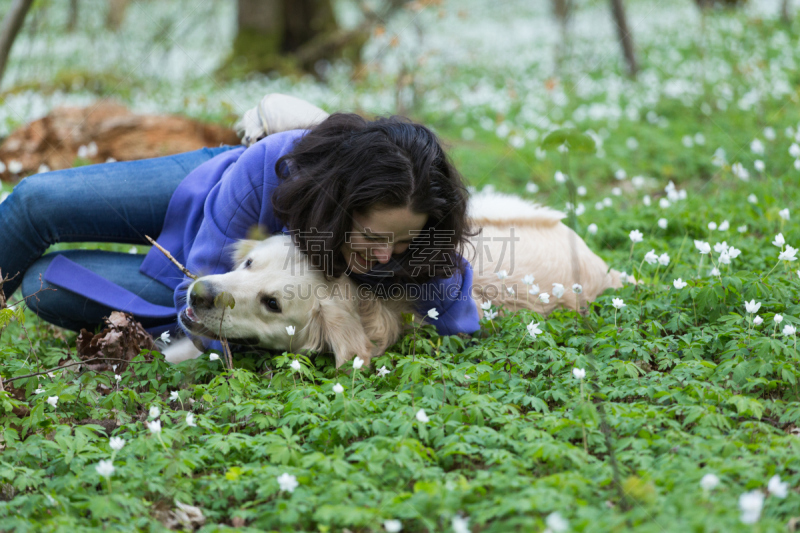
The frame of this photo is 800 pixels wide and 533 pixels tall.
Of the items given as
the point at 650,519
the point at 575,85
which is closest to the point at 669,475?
the point at 650,519

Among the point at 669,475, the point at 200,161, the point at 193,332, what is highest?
the point at 200,161

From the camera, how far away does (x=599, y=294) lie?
13.4ft

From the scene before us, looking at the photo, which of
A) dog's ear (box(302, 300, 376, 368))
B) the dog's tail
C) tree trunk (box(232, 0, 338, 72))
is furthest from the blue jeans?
tree trunk (box(232, 0, 338, 72))

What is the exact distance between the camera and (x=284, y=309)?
344 cm

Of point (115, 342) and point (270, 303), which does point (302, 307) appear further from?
point (115, 342)

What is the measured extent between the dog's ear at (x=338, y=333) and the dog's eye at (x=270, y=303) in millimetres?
178

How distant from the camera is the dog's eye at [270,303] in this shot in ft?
11.3

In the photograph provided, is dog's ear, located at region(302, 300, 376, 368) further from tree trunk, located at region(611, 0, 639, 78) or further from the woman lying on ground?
tree trunk, located at region(611, 0, 639, 78)

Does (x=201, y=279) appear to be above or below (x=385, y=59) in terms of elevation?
below

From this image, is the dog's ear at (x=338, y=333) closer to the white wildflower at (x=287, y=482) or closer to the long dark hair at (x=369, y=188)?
the long dark hair at (x=369, y=188)

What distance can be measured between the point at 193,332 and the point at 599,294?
2.38m

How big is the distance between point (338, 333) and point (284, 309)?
310 millimetres

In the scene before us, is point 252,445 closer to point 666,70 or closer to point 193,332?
point 193,332

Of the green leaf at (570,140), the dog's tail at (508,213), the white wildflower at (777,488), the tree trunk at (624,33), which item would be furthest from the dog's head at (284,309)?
the tree trunk at (624,33)
